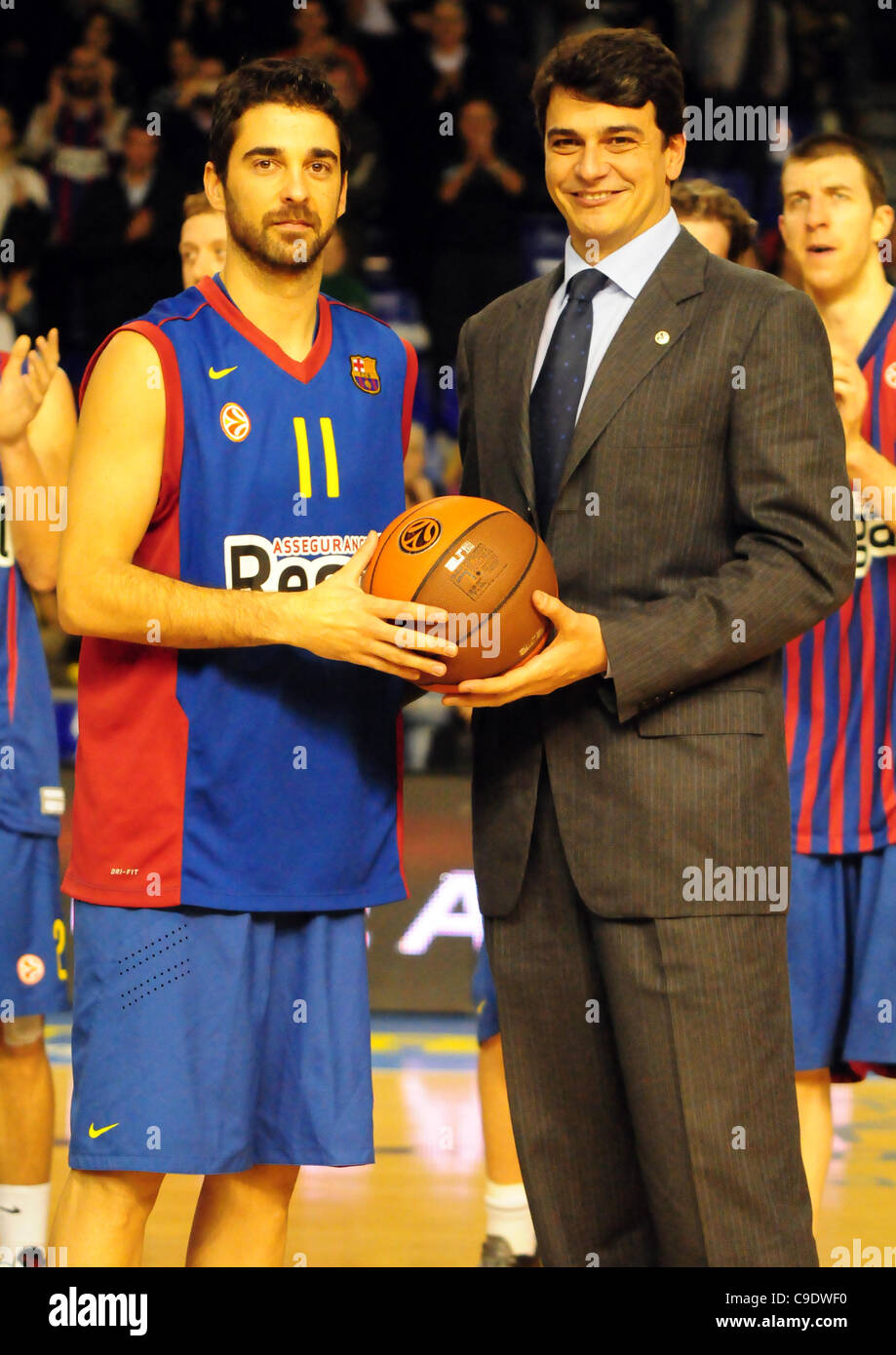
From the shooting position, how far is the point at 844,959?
3.57 meters

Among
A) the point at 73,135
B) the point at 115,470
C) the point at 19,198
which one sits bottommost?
the point at 115,470

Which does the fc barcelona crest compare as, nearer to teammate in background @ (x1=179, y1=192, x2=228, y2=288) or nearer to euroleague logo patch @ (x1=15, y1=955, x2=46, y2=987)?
teammate in background @ (x1=179, y1=192, x2=228, y2=288)

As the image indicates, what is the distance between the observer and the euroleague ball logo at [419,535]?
2469 mm

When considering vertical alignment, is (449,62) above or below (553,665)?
above

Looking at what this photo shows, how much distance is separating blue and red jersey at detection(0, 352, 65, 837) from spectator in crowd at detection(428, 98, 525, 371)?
503 cm

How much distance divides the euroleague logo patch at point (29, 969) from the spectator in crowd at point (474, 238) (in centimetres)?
534

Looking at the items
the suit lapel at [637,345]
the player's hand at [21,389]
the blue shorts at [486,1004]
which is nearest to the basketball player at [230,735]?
the suit lapel at [637,345]

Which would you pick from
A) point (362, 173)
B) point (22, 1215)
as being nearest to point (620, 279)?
point (22, 1215)

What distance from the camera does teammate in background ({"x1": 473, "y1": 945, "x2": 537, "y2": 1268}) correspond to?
358cm

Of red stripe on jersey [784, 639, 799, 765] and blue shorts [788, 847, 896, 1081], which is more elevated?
red stripe on jersey [784, 639, 799, 765]

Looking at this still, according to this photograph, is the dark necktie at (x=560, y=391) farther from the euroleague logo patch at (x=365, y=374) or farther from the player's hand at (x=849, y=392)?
the player's hand at (x=849, y=392)

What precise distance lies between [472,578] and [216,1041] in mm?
831

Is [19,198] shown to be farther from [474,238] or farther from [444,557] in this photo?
[444,557]

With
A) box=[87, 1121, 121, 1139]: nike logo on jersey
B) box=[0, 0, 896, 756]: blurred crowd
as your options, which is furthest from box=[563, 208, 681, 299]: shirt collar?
box=[0, 0, 896, 756]: blurred crowd
